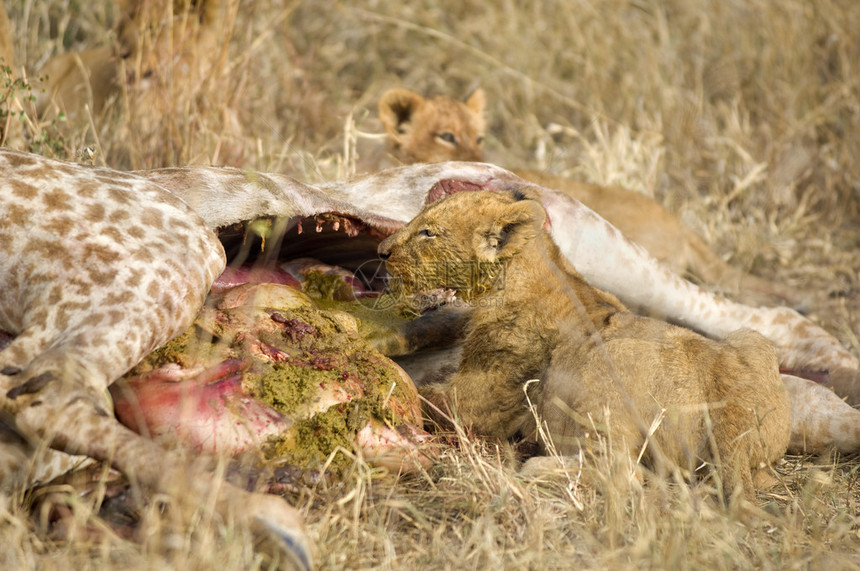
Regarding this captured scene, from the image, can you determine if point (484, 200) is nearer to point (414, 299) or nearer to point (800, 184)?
point (414, 299)

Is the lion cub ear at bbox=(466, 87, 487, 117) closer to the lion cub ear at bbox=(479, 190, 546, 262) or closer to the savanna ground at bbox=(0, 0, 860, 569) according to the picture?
the savanna ground at bbox=(0, 0, 860, 569)

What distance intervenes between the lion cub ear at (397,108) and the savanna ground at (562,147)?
394mm

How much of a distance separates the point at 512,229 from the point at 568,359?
1.88ft

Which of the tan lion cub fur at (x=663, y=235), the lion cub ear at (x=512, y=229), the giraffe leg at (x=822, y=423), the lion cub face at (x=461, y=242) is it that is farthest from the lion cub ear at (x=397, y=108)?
the giraffe leg at (x=822, y=423)

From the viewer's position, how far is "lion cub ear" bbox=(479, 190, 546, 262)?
11.0ft

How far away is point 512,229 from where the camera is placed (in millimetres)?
3393

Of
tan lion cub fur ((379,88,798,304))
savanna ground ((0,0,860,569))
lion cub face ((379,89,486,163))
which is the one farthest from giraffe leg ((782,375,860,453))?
lion cub face ((379,89,486,163))

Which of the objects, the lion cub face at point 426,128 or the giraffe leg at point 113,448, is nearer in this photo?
the giraffe leg at point 113,448

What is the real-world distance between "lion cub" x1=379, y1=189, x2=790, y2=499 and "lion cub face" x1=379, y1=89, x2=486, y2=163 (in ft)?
8.68

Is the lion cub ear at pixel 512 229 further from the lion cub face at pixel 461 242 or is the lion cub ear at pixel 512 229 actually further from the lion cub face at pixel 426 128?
the lion cub face at pixel 426 128

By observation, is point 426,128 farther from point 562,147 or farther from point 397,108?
point 562,147

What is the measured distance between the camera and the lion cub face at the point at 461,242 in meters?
3.39

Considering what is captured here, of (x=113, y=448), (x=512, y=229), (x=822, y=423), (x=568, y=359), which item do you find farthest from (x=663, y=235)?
(x=113, y=448)

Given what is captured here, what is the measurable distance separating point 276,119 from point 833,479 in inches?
194
